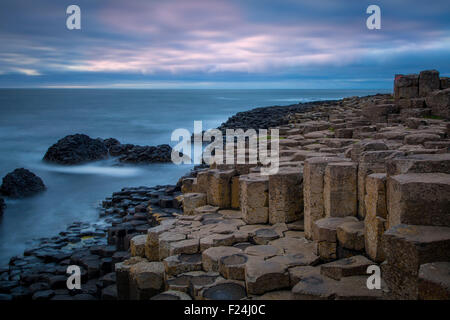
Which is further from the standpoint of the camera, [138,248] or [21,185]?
[21,185]

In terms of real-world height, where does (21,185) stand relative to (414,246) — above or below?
Result: below

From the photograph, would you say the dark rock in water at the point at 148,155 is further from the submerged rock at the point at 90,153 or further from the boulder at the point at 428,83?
the boulder at the point at 428,83

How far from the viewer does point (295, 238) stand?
5.54 meters

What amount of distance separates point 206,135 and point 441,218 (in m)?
27.8

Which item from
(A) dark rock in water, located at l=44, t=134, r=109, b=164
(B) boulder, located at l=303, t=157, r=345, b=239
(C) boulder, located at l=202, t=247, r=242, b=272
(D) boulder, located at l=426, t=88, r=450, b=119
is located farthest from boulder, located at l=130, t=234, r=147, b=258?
(A) dark rock in water, located at l=44, t=134, r=109, b=164

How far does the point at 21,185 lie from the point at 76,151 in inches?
320

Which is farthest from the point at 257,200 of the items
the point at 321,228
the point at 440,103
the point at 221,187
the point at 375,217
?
the point at 440,103

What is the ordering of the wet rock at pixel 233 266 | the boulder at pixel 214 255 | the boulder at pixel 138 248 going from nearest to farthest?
1. the wet rock at pixel 233 266
2. the boulder at pixel 214 255
3. the boulder at pixel 138 248

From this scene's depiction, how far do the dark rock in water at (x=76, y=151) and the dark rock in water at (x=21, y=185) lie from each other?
6.25 metres

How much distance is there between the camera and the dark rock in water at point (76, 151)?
23.5 m

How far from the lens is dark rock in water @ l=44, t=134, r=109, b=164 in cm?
2347

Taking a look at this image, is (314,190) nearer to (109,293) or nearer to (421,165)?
(421,165)

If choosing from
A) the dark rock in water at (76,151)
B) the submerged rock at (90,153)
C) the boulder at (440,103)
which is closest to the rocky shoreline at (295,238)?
the boulder at (440,103)
